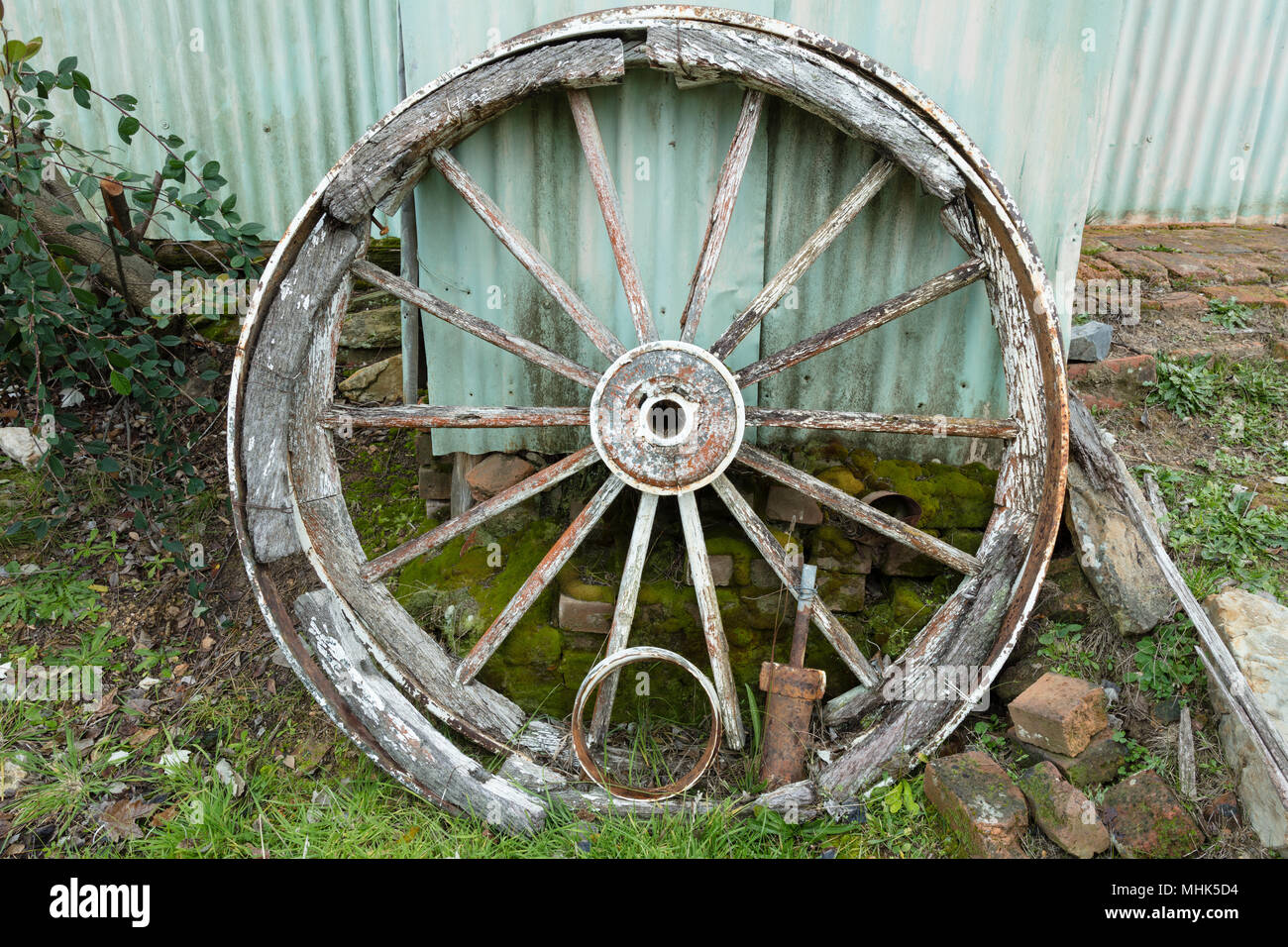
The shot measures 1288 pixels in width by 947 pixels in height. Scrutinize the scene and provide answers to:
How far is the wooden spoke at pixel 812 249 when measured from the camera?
2492mm

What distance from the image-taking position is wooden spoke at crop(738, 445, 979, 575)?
2.54m

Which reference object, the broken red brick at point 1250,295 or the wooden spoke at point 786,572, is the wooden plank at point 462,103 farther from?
the broken red brick at point 1250,295

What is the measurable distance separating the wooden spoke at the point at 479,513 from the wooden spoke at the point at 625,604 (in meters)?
0.23

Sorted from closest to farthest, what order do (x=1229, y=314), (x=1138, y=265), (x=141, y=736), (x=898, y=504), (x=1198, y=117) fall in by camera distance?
(x=141, y=736), (x=898, y=504), (x=1229, y=314), (x=1138, y=265), (x=1198, y=117)

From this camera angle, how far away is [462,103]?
95.9 inches

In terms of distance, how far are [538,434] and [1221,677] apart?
208 centimetres

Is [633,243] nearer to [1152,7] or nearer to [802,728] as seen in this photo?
[802,728]

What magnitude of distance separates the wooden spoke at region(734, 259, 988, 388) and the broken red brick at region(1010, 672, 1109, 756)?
3.57 feet

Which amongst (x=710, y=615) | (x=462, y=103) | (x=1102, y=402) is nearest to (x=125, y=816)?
(x=710, y=615)

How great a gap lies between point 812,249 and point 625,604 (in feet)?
3.77

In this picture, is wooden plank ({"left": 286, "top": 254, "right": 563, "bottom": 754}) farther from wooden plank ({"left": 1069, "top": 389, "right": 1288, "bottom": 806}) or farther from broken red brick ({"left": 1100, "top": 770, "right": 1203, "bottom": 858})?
wooden plank ({"left": 1069, "top": 389, "right": 1288, "bottom": 806})

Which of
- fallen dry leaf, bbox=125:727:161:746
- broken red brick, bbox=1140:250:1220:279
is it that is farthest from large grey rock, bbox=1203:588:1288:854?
fallen dry leaf, bbox=125:727:161:746

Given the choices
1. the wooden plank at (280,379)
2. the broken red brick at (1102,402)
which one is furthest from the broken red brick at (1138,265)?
the wooden plank at (280,379)

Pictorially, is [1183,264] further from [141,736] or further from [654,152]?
[141,736]
